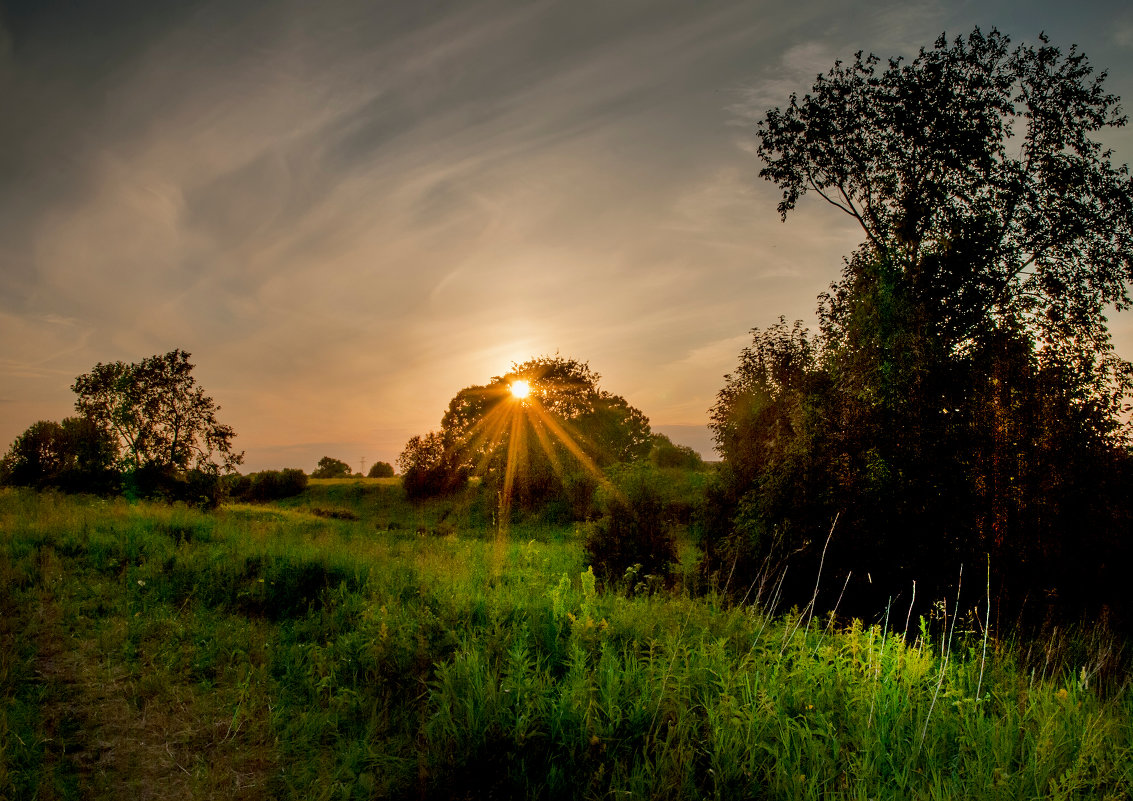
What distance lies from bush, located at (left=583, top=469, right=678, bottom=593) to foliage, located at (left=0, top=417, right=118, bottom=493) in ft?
87.1

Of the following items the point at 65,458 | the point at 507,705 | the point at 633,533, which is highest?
the point at 65,458

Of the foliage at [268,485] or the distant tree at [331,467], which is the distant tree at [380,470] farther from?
the foliage at [268,485]

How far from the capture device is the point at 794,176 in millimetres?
19047

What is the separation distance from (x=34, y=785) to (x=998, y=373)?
15.5 m

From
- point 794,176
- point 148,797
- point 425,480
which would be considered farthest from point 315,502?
point 148,797

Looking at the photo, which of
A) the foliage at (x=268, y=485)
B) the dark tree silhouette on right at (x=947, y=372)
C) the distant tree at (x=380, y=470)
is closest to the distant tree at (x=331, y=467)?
the distant tree at (x=380, y=470)

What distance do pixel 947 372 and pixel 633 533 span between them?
7.58 m

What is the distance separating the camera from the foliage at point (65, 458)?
89.5 feet

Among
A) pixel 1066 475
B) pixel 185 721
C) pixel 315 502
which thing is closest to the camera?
pixel 185 721

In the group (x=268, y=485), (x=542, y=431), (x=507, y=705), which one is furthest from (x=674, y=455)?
(x=507, y=705)

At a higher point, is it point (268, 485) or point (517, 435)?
point (517, 435)

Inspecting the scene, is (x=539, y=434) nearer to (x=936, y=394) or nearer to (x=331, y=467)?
(x=936, y=394)

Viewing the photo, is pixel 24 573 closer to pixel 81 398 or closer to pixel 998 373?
pixel 998 373

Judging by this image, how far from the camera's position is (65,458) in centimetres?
2886
